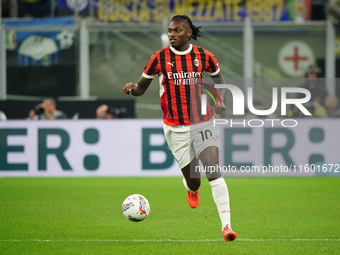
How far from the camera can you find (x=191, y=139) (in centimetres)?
706

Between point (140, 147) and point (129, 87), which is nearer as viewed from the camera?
point (129, 87)

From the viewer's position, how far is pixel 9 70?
56.2ft

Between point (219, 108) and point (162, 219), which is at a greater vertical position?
point (219, 108)

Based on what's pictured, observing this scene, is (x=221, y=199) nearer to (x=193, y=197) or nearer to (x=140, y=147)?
(x=193, y=197)

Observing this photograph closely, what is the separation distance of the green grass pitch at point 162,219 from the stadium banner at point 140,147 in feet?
2.15

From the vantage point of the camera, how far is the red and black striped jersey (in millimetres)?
7051

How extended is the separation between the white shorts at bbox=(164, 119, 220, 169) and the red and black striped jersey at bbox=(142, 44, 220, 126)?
66 millimetres

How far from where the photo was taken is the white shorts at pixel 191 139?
6930 mm

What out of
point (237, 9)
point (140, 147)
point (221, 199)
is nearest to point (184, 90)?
point (221, 199)

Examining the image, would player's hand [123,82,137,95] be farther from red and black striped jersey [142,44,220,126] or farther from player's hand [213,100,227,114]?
player's hand [213,100,227,114]

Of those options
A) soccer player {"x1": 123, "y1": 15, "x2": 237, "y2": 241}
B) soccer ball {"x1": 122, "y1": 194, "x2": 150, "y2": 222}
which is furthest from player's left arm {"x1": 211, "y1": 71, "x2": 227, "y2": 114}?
soccer ball {"x1": 122, "y1": 194, "x2": 150, "y2": 222}

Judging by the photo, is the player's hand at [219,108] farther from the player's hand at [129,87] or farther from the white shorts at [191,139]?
the player's hand at [129,87]

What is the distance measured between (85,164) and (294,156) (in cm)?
439

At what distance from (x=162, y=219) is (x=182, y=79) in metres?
2.22
